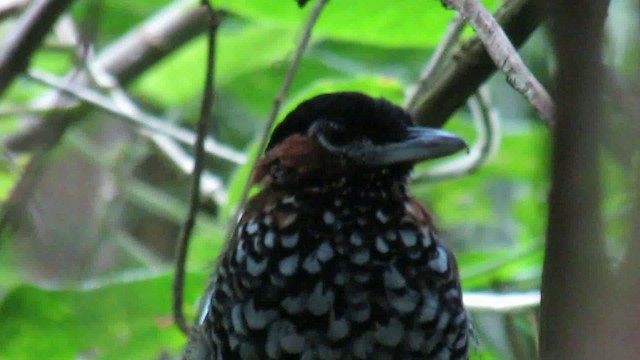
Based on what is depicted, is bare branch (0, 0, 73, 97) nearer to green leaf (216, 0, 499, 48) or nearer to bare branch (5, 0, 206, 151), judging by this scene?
green leaf (216, 0, 499, 48)

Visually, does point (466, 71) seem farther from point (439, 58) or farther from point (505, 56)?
point (505, 56)

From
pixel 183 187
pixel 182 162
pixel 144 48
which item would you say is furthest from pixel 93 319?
pixel 183 187

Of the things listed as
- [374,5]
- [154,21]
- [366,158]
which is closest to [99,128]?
[154,21]

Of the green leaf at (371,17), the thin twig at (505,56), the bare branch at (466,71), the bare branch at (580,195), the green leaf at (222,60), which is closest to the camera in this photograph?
the bare branch at (580,195)

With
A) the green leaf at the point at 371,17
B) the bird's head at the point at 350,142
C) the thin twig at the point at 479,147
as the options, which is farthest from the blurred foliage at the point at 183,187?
the bird's head at the point at 350,142

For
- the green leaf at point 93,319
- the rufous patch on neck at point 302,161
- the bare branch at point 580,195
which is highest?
the bare branch at point 580,195

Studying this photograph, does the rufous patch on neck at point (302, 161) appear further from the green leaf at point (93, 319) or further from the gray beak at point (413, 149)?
the green leaf at point (93, 319)
